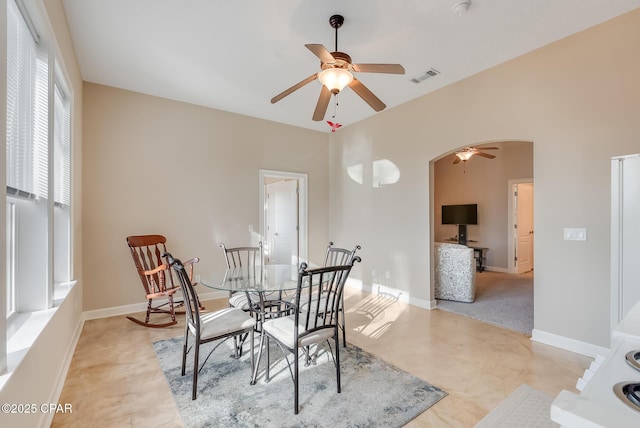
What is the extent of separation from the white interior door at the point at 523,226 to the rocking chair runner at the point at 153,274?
6602 mm

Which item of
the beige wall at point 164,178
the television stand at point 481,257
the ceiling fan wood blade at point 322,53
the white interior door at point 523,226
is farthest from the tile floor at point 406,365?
the white interior door at point 523,226

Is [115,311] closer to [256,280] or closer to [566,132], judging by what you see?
[256,280]

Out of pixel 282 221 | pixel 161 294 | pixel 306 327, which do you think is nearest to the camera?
pixel 306 327

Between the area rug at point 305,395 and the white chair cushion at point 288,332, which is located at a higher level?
the white chair cushion at point 288,332

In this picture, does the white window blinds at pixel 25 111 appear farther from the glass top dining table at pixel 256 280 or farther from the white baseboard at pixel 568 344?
the white baseboard at pixel 568 344

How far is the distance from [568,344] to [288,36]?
4.03 meters

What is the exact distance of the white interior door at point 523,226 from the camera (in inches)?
258

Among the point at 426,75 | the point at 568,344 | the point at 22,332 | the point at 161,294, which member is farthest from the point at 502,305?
the point at 22,332

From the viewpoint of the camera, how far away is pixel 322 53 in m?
2.24

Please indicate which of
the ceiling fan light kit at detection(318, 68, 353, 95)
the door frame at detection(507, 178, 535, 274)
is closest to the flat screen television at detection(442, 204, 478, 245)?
the door frame at detection(507, 178, 535, 274)

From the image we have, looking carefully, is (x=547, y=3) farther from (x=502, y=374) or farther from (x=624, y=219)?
(x=502, y=374)

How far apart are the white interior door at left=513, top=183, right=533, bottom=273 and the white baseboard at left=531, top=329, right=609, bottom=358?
13.3 ft

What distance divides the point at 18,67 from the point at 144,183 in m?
2.62

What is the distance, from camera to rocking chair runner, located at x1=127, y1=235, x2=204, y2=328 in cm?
352
